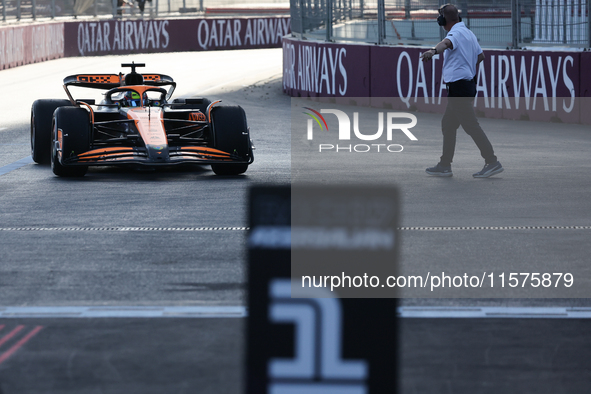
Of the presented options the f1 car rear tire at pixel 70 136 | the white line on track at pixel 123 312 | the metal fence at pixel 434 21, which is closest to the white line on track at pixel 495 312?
the white line on track at pixel 123 312

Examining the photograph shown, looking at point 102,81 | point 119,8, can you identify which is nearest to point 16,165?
point 102,81

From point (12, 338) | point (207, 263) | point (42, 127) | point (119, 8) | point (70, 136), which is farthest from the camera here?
point (119, 8)

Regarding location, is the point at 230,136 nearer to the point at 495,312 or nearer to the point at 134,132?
the point at 134,132

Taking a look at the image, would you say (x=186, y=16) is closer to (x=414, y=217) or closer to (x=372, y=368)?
(x=414, y=217)

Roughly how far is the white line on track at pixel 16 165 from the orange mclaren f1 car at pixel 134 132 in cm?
23

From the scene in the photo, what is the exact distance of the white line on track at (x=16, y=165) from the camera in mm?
10928

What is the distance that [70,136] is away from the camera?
9.93 meters

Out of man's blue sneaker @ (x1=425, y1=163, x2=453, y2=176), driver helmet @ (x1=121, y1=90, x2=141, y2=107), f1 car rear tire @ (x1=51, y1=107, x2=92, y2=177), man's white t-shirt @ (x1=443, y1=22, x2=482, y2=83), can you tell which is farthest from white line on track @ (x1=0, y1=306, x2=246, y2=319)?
driver helmet @ (x1=121, y1=90, x2=141, y2=107)

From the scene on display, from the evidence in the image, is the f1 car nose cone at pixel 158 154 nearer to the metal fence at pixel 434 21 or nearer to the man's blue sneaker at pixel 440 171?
the man's blue sneaker at pixel 440 171

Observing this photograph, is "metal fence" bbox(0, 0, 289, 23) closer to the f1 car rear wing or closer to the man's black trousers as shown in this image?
the f1 car rear wing

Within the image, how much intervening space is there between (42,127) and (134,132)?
3.54ft

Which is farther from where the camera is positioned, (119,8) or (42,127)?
(119,8)

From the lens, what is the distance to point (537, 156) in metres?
11.8

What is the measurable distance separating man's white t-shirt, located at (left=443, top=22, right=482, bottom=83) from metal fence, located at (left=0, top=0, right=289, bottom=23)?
23664 mm
